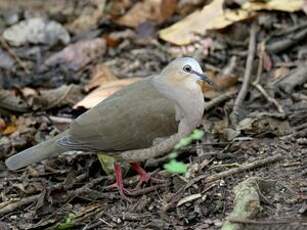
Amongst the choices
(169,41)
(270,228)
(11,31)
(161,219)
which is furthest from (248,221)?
(11,31)

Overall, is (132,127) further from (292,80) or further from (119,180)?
(292,80)

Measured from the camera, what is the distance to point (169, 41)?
5.91m

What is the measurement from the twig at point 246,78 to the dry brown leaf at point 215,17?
162 millimetres

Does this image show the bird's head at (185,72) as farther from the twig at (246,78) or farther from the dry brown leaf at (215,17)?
the dry brown leaf at (215,17)

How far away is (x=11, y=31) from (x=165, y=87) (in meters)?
2.78

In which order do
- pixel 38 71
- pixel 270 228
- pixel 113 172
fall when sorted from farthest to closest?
pixel 38 71
pixel 113 172
pixel 270 228

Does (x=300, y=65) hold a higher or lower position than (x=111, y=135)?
lower

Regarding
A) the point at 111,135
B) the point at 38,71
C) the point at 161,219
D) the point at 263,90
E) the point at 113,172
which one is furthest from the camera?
the point at 38,71

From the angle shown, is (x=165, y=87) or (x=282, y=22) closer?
(x=165, y=87)

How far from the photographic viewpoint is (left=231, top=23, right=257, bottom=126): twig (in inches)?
189

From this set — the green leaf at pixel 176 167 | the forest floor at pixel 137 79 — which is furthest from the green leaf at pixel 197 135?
the green leaf at pixel 176 167

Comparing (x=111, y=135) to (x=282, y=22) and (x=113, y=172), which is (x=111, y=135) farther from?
(x=282, y=22)

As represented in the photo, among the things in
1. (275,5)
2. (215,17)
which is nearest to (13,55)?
(215,17)

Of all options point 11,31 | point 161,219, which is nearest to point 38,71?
point 11,31
